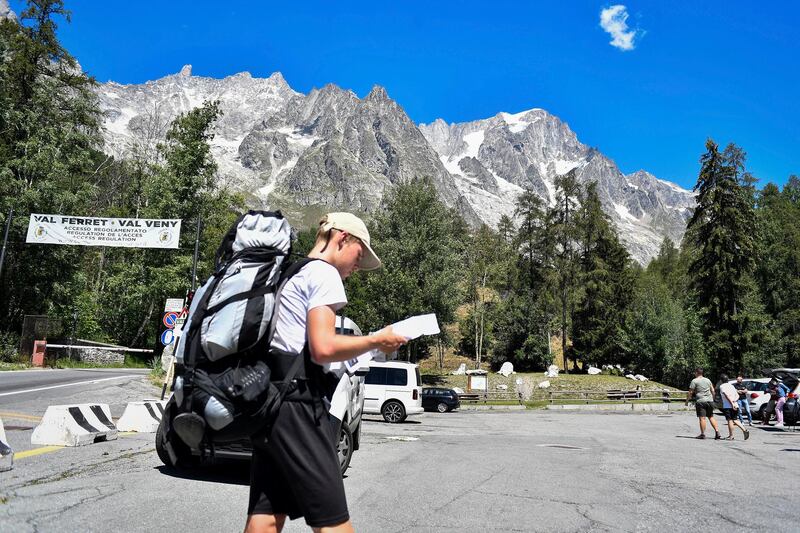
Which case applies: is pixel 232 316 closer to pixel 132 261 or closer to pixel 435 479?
pixel 435 479

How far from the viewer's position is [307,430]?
2.21 metres

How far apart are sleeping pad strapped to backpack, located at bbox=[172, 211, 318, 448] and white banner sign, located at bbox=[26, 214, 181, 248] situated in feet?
78.3

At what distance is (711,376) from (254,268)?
1772 inches

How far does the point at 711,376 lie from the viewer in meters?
40.3

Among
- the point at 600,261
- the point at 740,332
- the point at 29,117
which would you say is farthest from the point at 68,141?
the point at 740,332

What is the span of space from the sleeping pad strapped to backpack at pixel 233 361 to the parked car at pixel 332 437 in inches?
5.1

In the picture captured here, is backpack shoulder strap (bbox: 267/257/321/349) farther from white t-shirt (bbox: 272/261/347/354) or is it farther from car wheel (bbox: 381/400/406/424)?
car wheel (bbox: 381/400/406/424)

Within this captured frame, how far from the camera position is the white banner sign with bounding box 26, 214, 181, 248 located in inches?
955

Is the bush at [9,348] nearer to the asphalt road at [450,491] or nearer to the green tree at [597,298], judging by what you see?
the asphalt road at [450,491]

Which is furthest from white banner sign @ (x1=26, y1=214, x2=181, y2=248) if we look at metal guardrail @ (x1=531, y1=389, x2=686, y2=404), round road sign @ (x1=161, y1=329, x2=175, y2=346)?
metal guardrail @ (x1=531, y1=389, x2=686, y2=404)

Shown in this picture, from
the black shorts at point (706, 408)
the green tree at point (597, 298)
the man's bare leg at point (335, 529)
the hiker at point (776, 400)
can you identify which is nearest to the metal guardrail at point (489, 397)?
the hiker at point (776, 400)

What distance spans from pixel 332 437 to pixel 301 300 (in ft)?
1.93

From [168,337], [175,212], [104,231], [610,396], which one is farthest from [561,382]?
[104,231]

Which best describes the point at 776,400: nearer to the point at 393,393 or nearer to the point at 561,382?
the point at 393,393
